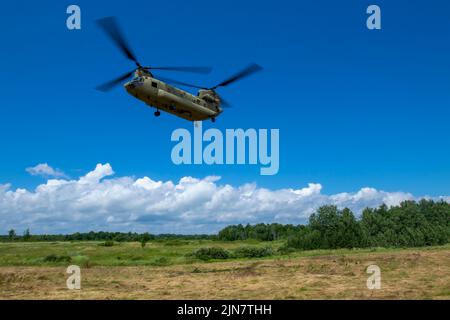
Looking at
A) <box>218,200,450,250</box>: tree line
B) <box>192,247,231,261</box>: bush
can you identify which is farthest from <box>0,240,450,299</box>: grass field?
<box>218,200,450,250</box>: tree line

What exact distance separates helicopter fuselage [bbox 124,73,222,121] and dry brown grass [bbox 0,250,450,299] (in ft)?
40.1

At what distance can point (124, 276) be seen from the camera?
35.3m

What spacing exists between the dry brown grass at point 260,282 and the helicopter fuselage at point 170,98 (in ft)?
40.1

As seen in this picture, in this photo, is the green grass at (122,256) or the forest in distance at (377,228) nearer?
the green grass at (122,256)

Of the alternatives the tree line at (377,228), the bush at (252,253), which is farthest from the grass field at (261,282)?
the tree line at (377,228)

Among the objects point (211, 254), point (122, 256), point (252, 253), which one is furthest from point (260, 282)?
point (122, 256)

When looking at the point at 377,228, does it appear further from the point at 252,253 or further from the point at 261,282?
the point at 261,282

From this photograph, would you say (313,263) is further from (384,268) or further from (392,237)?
(392,237)

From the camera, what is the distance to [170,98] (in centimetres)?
3086

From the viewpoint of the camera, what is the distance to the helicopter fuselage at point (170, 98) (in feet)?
97.0

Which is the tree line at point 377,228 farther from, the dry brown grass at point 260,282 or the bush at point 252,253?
the dry brown grass at point 260,282

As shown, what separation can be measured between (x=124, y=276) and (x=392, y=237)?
76.3 m

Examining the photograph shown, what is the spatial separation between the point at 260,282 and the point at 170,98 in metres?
14.1

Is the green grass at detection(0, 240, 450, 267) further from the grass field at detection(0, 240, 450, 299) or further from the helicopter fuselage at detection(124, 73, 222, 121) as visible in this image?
the helicopter fuselage at detection(124, 73, 222, 121)
